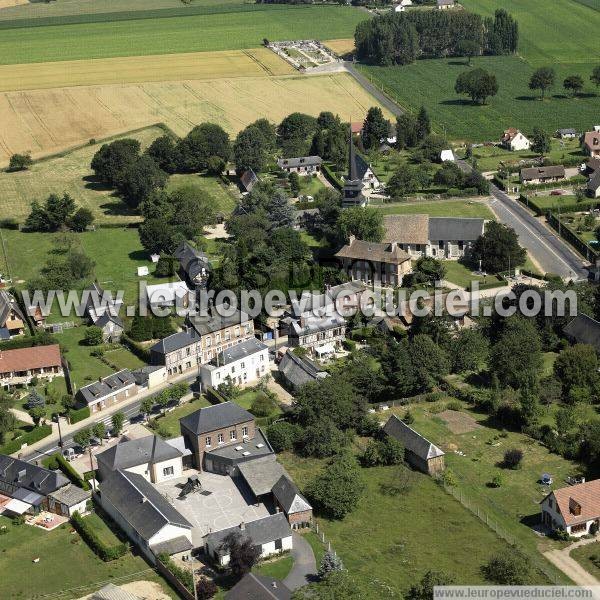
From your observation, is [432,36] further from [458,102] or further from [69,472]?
[69,472]

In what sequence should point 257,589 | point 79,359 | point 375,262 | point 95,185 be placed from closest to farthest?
point 257,589 → point 79,359 → point 375,262 → point 95,185

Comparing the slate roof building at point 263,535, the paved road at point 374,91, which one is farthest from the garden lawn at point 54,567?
the paved road at point 374,91

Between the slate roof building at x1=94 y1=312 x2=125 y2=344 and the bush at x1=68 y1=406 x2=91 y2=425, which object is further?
the slate roof building at x1=94 y1=312 x2=125 y2=344

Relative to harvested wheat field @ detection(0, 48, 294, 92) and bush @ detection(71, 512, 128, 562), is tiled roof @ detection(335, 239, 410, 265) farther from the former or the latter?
harvested wheat field @ detection(0, 48, 294, 92)

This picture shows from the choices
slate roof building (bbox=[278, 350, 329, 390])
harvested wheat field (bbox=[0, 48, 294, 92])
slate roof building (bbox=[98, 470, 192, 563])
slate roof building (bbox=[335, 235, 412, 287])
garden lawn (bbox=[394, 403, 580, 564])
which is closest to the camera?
slate roof building (bbox=[98, 470, 192, 563])

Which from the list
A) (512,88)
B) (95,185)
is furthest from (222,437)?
(512,88)

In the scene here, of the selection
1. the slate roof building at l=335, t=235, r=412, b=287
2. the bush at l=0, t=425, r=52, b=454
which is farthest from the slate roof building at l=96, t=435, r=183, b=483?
the slate roof building at l=335, t=235, r=412, b=287
